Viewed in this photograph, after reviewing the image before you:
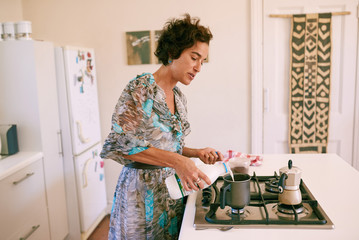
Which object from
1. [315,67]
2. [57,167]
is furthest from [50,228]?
[315,67]

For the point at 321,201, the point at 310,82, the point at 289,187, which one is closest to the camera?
the point at 289,187

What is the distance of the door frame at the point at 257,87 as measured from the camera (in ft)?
10.2

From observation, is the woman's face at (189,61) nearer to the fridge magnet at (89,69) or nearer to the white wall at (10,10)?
the fridge magnet at (89,69)

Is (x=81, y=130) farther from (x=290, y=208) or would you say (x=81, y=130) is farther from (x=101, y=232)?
(x=290, y=208)

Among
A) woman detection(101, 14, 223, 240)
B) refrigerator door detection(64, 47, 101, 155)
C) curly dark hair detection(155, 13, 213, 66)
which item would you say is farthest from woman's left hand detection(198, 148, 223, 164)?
refrigerator door detection(64, 47, 101, 155)

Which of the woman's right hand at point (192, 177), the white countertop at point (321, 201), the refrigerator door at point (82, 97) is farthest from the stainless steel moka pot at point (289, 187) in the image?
the refrigerator door at point (82, 97)

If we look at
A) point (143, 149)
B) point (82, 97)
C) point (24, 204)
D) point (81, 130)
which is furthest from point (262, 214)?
point (82, 97)

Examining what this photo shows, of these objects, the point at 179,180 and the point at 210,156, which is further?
the point at 210,156

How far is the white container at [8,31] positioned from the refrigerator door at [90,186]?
1.02 m

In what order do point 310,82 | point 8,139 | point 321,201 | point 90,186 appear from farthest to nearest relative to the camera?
point 310,82 → point 90,186 → point 8,139 → point 321,201

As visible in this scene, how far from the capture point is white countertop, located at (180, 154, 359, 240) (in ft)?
3.67

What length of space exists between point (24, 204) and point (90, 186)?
0.83 m

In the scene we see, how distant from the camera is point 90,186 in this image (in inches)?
118

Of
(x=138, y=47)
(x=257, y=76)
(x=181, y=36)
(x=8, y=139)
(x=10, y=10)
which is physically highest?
(x=10, y=10)
